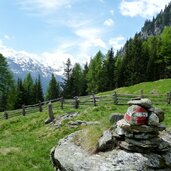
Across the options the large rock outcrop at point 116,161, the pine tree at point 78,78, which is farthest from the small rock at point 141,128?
the pine tree at point 78,78

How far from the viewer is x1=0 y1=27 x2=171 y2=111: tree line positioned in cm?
8939

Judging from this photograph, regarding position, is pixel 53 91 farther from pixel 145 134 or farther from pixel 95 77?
pixel 145 134

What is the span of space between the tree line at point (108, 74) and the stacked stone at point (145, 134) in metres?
74.8

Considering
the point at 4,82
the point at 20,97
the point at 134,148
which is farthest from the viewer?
the point at 20,97

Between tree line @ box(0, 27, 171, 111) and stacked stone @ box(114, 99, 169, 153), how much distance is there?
74811mm

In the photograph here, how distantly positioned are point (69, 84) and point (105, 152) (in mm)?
86936

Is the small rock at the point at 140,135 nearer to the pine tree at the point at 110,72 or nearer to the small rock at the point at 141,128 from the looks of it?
the small rock at the point at 141,128

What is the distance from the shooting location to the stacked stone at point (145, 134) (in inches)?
501

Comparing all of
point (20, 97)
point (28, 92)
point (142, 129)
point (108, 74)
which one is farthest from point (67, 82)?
point (142, 129)

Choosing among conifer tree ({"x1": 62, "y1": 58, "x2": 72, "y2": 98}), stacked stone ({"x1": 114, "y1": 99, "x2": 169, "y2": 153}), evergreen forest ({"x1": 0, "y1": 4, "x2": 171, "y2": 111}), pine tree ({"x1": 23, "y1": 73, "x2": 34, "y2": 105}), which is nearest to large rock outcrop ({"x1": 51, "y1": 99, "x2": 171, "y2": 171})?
stacked stone ({"x1": 114, "y1": 99, "x2": 169, "y2": 153})

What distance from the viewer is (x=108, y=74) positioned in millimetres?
102750

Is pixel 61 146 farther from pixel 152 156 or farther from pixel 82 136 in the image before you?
pixel 152 156

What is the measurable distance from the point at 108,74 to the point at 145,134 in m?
90.1

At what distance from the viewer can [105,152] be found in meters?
13.3
